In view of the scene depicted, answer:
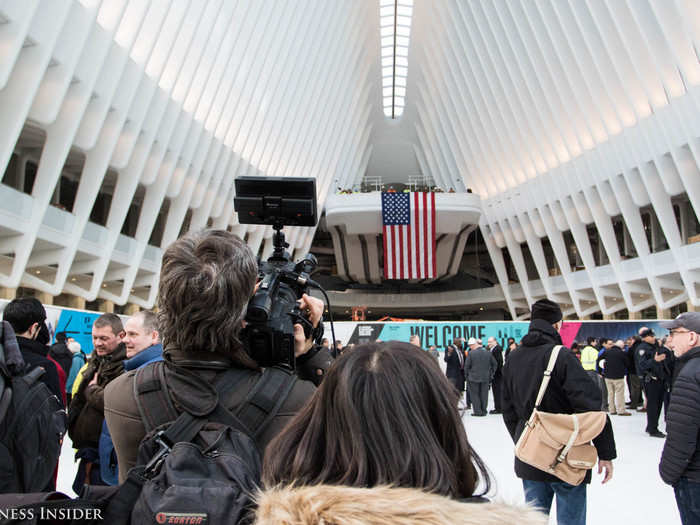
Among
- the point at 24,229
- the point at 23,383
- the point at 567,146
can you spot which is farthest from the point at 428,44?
the point at 23,383

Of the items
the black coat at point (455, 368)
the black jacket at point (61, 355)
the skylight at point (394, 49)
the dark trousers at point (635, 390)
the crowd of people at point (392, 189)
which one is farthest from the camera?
the crowd of people at point (392, 189)

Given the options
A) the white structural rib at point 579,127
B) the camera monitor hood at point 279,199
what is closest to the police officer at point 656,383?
the camera monitor hood at point 279,199

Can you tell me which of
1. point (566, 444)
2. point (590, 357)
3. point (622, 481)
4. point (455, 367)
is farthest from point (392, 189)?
point (566, 444)

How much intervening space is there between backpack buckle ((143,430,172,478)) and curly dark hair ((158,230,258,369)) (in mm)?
291

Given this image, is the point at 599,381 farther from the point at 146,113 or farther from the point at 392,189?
the point at 392,189

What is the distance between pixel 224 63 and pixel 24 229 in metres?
8.29

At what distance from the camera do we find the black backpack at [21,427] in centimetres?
202

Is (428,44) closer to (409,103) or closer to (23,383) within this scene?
(409,103)

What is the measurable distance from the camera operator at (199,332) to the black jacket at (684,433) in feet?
6.15

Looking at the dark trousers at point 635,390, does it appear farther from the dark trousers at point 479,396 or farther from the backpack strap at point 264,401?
the backpack strap at point 264,401

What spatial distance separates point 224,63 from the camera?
57.7 feet

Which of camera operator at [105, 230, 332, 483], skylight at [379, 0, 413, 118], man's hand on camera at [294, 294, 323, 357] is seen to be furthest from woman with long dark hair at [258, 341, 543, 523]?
skylight at [379, 0, 413, 118]

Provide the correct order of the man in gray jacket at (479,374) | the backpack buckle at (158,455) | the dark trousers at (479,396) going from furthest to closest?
1. the dark trousers at (479,396)
2. the man in gray jacket at (479,374)
3. the backpack buckle at (158,455)

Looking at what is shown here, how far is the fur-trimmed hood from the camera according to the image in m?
0.82
